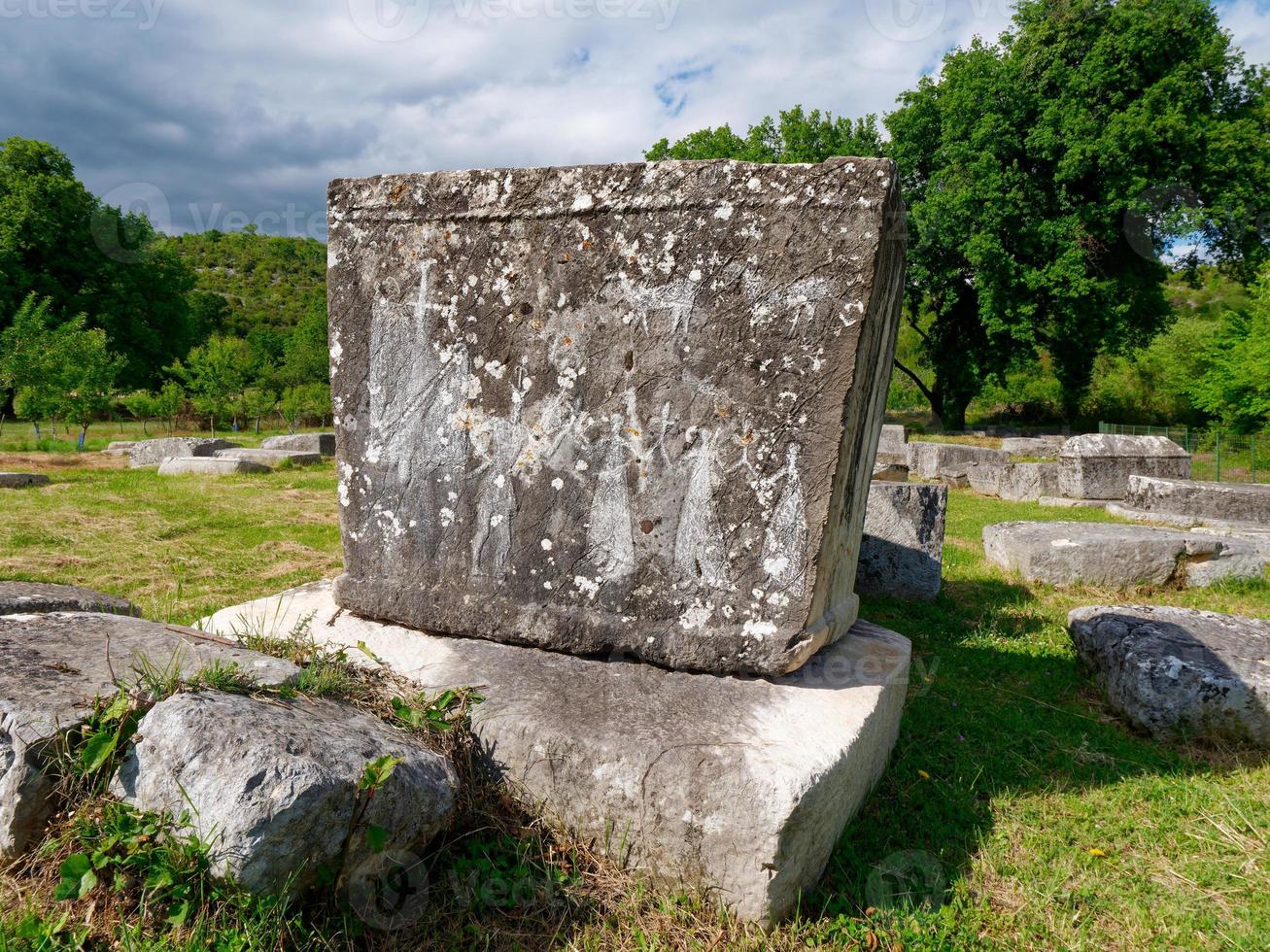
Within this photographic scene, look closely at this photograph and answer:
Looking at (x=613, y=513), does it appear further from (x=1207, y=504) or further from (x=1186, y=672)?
(x=1207, y=504)

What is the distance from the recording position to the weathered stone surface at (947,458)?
13.8 m

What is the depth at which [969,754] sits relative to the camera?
3072mm

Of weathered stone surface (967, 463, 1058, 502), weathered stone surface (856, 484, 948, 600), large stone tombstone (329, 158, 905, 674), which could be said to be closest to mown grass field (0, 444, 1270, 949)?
weathered stone surface (856, 484, 948, 600)

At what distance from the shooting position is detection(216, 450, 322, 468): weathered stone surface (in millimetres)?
13116

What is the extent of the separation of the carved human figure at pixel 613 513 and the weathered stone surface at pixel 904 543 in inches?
137

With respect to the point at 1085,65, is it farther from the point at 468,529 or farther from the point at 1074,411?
the point at 468,529

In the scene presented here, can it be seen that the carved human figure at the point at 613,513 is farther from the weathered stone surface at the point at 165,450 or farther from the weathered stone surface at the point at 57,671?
the weathered stone surface at the point at 165,450

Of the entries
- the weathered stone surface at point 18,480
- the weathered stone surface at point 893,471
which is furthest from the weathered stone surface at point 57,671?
the weathered stone surface at point 893,471

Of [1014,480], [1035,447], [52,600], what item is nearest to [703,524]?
[52,600]

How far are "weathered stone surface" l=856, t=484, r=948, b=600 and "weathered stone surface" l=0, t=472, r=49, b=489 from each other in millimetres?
10643

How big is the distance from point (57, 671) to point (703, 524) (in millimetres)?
1902

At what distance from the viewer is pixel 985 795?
9.11 feet
